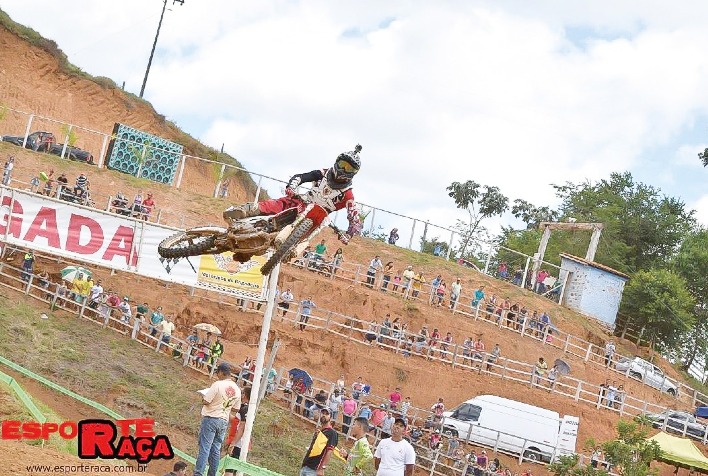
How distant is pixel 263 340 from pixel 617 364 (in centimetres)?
2576

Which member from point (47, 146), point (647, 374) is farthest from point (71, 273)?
point (647, 374)

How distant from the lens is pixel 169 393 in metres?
22.7

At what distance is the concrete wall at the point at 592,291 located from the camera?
42.8 meters

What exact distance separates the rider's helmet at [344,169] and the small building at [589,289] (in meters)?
32.3

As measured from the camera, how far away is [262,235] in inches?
451

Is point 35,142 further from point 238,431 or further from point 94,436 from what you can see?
point 94,436

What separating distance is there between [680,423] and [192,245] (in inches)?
941

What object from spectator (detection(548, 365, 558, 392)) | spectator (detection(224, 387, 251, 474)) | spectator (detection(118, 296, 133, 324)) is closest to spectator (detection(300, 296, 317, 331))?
spectator (detection(118, 296, 133, 324))

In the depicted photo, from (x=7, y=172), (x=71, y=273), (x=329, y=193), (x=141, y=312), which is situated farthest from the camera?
(x=7, y=172)

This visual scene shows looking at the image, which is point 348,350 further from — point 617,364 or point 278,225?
point 278,225

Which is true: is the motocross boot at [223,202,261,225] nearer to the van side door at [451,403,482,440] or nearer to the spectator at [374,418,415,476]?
the spectator at [374,418,415,476]

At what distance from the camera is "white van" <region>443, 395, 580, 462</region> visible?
26812mm

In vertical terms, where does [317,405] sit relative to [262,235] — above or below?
below

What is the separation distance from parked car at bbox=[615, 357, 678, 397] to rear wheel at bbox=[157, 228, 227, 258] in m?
27.5
